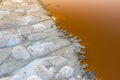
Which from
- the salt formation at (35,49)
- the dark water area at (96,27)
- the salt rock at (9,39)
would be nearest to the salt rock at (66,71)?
the salt formation at (35,49)

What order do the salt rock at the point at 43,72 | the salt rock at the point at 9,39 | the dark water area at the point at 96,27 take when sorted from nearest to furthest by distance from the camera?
the salt rock at the point at 43,72
the dark water area at the point at 96,27
the salt rock at the point at 9,39

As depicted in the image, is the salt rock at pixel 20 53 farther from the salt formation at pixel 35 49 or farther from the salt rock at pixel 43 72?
the salt rock at pixel 43 72

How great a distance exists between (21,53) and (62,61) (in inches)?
21.9

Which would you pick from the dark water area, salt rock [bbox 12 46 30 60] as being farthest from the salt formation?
the dark water area

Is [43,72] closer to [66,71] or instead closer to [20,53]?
[66,71]

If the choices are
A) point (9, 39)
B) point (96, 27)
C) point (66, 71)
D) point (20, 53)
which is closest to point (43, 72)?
point (66, 71)

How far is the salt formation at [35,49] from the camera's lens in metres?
2.30

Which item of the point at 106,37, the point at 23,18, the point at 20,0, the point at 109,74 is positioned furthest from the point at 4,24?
the point at 109,74

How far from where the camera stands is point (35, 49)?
9.02 ft

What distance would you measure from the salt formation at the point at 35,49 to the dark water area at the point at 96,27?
170 mm

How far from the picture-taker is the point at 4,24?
11.4 ft

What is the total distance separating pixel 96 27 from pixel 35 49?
1178 millimetres

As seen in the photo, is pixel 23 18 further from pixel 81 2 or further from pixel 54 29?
pixel 81 2

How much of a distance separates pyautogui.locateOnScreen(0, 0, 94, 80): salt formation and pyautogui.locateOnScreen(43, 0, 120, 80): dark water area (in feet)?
0.56
